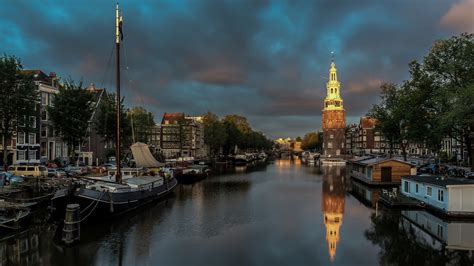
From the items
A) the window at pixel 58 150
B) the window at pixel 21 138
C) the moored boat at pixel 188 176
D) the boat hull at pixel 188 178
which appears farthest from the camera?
the window at pixel 58 150

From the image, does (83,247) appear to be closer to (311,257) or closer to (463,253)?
(311,257)

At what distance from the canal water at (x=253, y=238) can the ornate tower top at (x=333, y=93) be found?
409ft

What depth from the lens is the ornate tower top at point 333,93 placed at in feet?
534

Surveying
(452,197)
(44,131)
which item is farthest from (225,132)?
(452,197)

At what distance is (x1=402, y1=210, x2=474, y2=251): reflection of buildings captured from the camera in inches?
1045

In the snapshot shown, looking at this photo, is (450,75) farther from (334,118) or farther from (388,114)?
(334,118)

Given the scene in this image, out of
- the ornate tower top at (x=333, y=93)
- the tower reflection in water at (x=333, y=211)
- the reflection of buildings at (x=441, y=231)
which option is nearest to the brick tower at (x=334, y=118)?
the ornate tower top at (x=333, y=93)

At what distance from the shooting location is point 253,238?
2884 cm

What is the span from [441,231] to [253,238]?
557 inches

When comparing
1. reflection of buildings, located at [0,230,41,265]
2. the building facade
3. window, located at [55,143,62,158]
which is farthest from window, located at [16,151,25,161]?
the building facade

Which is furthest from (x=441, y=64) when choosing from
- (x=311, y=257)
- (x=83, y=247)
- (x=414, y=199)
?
(x=83, y=247)

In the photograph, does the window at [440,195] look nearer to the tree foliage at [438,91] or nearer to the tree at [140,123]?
the tree foliage at [438,91]

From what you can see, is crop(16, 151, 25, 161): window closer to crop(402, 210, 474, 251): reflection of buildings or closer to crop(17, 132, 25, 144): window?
crop(17, 132, 25, 144): window

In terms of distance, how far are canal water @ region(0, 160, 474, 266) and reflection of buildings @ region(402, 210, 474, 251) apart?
0.21 ft
